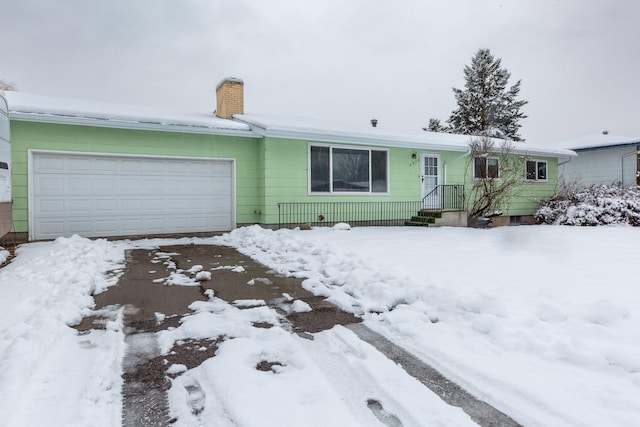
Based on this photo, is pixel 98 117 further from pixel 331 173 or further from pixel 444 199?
pixel 444 199

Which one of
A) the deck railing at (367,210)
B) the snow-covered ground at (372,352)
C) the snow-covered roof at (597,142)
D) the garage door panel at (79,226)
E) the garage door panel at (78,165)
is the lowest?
the snow-covered ground at (372,352)

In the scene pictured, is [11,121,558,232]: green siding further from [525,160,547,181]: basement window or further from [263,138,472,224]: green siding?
[525,160,547,181]: basement window

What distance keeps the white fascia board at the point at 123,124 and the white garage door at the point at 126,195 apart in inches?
31.2

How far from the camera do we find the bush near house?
473 inches

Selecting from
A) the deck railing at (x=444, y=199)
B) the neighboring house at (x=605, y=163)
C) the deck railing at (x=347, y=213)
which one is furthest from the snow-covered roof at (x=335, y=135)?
the neighboring house at (x=605, y=163)

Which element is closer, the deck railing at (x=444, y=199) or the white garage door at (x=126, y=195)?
the white garage door at (x=126, y=195)

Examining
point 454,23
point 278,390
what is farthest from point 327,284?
point 454,23

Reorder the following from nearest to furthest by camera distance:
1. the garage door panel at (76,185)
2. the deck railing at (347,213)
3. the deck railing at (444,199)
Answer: the garage door panel at (76,185)
the deck railing at (347,213)
the deck railing at (444,199)

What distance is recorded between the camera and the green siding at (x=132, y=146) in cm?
803

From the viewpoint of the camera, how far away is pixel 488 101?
31625 mm

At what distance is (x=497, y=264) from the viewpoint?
Answer: 5.32 metres

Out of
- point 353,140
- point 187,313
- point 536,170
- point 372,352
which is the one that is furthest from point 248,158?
point 536,170

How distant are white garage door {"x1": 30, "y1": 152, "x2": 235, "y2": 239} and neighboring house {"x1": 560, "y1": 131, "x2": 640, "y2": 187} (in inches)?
637

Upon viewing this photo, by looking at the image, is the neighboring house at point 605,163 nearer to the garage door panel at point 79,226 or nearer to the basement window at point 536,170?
the basement window at point 536,170
